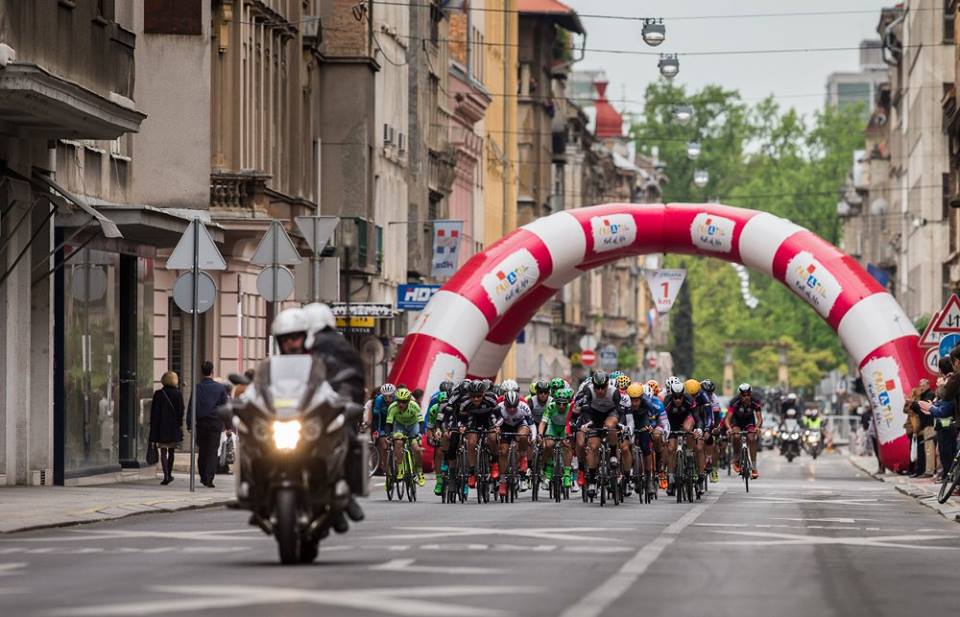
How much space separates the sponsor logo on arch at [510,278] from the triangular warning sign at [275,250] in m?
14.1

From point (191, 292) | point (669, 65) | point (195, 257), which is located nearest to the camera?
point (195, 257)

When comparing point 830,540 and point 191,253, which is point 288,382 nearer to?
point 830,540

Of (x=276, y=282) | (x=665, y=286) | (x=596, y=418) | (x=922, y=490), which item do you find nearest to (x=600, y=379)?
(x=596, y=418)

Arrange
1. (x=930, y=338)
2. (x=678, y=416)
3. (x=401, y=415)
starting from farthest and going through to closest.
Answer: (x=930, y=338)
(x=678, y=416)
(x=401, y=415)

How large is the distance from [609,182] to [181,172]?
100142 mm

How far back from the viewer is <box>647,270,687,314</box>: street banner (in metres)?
54.8

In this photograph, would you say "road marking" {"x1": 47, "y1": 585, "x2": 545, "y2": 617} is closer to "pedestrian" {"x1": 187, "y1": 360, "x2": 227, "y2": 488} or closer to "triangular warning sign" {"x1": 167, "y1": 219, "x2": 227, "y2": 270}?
"triangular warning sign" {"x1": 167, "y1": 219, "x2": 227, "y2": 270}

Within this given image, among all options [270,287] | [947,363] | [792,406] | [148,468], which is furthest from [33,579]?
[792,406]

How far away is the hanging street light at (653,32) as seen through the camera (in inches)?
1848

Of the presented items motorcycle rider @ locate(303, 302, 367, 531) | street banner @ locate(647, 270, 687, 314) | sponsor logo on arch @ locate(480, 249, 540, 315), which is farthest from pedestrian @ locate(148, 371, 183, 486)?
street banner @ locate(647, 270, 687, 314)

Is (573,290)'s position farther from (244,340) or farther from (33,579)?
(33,579)

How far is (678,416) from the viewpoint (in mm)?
35750

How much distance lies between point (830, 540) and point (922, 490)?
1501 centimetres

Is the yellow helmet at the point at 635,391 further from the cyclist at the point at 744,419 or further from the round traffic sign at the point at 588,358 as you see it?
the round traffic sign at the point at 588,358
